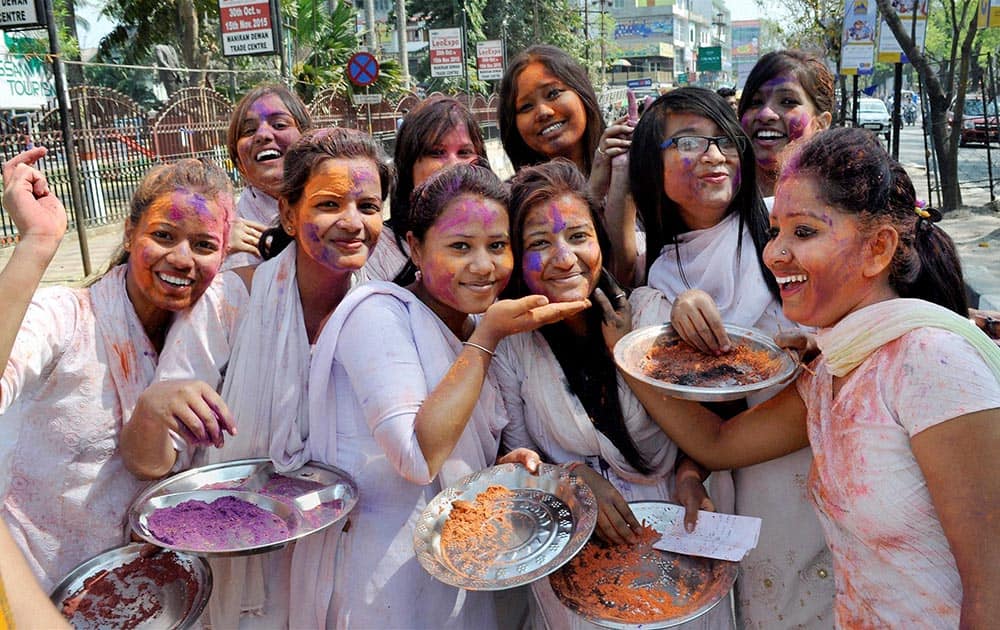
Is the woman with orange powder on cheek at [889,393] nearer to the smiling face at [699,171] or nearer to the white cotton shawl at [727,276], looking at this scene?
the white cotton shawl at [727,276]

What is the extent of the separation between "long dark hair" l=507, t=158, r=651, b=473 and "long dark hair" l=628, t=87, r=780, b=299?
0.29m

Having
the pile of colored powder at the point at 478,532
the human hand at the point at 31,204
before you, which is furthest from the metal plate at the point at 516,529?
the human hand at the point at 31,204

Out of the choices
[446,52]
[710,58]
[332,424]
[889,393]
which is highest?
[710,58]

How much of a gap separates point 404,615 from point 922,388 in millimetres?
1605

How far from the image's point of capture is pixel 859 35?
12.9m

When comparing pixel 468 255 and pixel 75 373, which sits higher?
pixel 468 255

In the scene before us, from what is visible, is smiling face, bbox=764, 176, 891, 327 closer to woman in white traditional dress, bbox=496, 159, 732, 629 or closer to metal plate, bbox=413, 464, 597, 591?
woman in white traditional dress, bbox=496, 159, 732, 629

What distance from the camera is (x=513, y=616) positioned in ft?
9.33

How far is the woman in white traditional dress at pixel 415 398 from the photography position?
7.04ft

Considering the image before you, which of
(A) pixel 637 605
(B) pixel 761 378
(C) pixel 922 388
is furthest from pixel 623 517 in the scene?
(C) pixel 922 388

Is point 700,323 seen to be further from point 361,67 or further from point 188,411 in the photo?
point 361,67

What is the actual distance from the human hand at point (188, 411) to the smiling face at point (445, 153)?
1.64 meters

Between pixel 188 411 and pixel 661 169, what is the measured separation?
6.15 feet

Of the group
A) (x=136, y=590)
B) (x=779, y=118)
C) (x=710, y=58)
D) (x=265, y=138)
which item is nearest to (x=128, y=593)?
(x=136, y=590)
